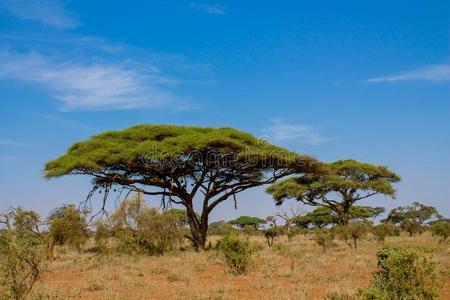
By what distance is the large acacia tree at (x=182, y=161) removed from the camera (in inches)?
897

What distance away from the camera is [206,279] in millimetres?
14516

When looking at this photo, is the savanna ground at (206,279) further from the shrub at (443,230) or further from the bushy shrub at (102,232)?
the shrub at (443,230)

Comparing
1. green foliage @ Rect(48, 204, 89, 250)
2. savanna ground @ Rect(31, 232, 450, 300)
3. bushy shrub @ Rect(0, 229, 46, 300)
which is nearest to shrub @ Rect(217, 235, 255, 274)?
savanna ground @ Rect(31, 232, 450, 300)

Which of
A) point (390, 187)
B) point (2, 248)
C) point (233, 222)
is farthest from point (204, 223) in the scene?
point (233, 222)

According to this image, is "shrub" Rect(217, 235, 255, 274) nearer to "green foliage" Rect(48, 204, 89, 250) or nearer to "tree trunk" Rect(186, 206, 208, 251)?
"tree trunk" Rect(186, 206, 208, 251)

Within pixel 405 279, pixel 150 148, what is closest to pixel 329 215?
pixel 150 148

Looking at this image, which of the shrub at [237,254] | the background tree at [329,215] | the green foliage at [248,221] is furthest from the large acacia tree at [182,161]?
the green foliage at [248,221]

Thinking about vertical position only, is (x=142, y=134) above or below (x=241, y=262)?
above

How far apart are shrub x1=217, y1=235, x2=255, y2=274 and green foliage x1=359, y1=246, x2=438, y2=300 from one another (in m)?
6.81

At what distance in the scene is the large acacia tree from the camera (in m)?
22.8

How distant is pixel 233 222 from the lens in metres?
79.2

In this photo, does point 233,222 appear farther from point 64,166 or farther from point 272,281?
point 272,281

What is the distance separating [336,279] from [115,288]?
19.1 ft

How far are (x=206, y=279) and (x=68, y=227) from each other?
13035 mm
